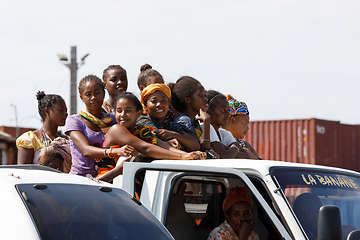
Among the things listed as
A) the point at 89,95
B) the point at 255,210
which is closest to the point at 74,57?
the point at 89,95

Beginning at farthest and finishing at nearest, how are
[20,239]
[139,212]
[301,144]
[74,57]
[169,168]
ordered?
[301,144] < [74,57] < [169,168] < [139,212] < [20,239]

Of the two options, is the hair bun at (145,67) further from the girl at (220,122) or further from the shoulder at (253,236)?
the shoulder at (253,236)

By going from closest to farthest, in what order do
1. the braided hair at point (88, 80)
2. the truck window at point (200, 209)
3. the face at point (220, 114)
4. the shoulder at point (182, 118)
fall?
1. the truck window at point (200, 209)
2. the shoulder at point (182, 118)
3. the braided hair at point (88, 80)
4. the face at point (220, 114)

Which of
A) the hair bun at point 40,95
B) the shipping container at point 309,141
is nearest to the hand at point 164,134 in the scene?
the hair bun at point 40,95

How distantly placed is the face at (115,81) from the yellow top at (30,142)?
2.87 feet

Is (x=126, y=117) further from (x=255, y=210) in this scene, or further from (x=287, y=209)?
(x=287, y=209)

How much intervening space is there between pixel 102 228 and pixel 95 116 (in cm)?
215

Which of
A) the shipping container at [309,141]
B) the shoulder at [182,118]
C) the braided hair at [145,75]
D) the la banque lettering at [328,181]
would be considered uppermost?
the braided hair at [145,75]

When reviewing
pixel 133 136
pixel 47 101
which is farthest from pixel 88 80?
pixel 133 136

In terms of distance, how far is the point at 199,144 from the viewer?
3902mm

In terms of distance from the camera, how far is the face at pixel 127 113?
3669mm

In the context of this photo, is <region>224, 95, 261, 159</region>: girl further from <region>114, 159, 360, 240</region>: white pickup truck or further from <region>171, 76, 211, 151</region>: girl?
<region>114, 159, 360, 240</region>: white pickup truck

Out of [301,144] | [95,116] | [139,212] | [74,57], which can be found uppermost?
[74,57]

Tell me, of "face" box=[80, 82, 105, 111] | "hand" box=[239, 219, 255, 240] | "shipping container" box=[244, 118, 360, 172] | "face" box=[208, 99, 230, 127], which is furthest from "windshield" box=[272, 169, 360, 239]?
"shipping container" box=[244, 118, 360, 172]
